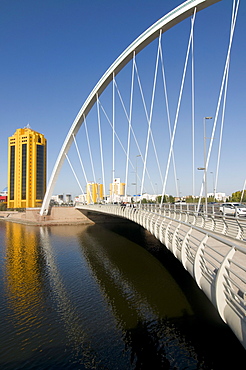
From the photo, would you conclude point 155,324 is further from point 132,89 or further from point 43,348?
point 132,89

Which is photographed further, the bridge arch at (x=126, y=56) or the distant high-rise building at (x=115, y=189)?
the distant high-rise building at (x=115, y=189)

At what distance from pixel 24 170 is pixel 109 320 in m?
81.6

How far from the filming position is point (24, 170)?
85625 millimetres

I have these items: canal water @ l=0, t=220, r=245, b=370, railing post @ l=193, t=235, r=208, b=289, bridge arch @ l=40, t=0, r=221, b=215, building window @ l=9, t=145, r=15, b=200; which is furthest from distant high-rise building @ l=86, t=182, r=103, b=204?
railing post @ l=193, t=235, r=208, b=289

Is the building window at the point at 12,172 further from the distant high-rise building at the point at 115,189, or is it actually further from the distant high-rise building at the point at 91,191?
the distant high-rise building at the point at 115,189

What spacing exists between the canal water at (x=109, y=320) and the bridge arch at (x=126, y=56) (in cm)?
1679

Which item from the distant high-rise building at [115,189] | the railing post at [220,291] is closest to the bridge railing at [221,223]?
the railing post at [220,291]

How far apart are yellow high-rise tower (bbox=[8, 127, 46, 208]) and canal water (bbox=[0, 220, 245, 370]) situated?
70486 mm

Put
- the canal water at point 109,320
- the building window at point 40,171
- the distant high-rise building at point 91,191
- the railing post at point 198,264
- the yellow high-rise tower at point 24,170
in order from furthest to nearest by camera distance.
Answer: the building window at point 40,171 < the yellow high-rise tower at point 24,170 < the distant high-rise building at point 91,191 < the canal water at point 109,320 < the railing post at point 198,264

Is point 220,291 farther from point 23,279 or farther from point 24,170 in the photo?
point 24,170

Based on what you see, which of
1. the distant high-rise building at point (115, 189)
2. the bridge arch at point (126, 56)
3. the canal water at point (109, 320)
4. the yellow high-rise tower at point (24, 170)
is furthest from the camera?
the yellow high-rise tower at point (24, 170)

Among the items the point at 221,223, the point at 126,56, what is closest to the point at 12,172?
the point at 126,56

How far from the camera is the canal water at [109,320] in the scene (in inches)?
281

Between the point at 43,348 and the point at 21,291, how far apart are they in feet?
18.5
